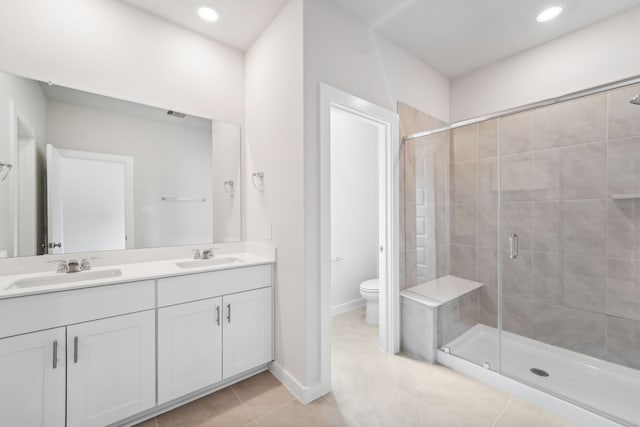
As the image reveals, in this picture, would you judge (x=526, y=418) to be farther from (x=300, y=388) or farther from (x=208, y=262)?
(x=208, y=262)

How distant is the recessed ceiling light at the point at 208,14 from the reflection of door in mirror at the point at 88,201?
123 cm

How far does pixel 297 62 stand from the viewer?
176 centimetres

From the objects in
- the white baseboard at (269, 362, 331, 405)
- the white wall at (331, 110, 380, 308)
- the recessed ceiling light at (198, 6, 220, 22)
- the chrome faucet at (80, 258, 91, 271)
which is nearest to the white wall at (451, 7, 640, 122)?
the white wall at (331, 110, 380, 308)

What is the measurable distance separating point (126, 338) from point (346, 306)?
2.44m

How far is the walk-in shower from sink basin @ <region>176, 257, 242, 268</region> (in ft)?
5.10

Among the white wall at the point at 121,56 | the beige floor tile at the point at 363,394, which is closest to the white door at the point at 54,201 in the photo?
the white wall at the point at 121,56

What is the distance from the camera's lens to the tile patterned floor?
156cm

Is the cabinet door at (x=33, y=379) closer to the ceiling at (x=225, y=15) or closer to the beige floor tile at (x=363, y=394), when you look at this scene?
the beige floor tile at (x=363, y=394)

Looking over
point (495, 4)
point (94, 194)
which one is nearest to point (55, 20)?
point (94, 194)

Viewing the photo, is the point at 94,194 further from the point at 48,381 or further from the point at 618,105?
the point at 618,105

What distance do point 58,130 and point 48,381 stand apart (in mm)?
1459

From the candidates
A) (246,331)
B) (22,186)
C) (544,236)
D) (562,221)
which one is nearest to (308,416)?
(246,331)

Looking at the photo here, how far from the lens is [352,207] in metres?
3.50

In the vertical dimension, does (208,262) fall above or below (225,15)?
below
